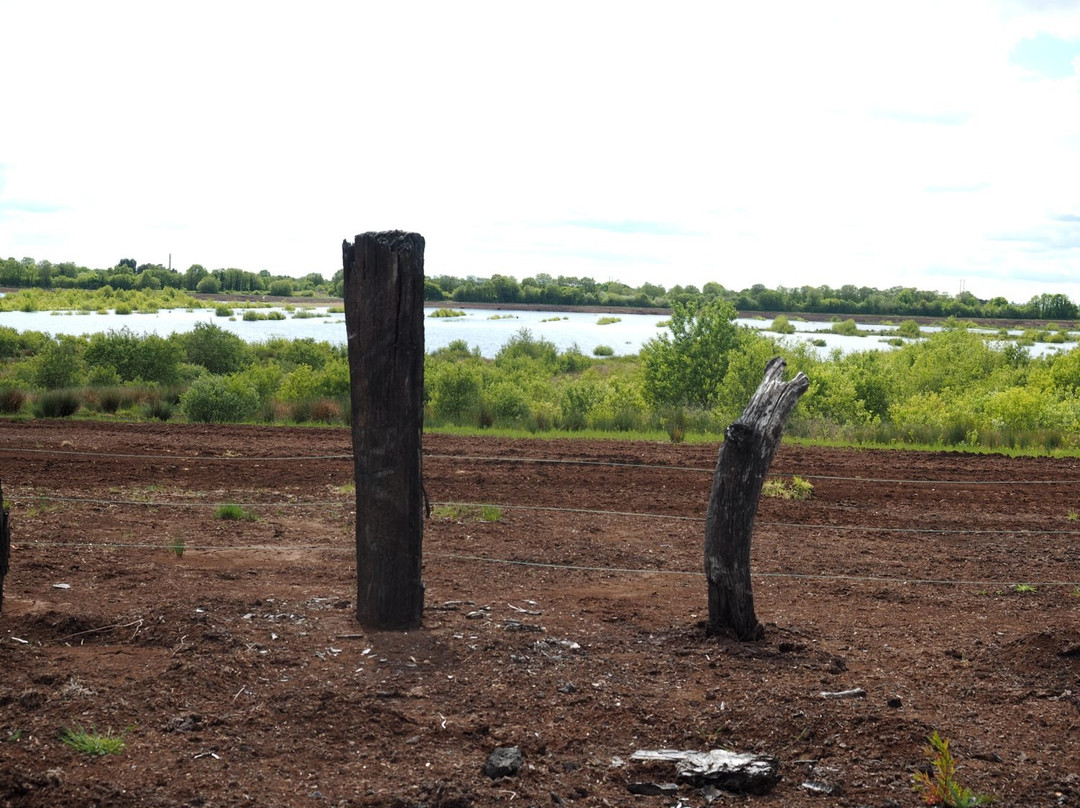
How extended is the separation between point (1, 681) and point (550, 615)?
10.6ft

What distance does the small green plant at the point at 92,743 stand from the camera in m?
4.25

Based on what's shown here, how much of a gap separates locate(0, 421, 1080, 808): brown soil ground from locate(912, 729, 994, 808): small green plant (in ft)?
0.35

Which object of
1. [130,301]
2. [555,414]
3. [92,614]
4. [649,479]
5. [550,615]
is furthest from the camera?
[130,301]

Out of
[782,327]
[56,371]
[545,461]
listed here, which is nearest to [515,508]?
[545,461]

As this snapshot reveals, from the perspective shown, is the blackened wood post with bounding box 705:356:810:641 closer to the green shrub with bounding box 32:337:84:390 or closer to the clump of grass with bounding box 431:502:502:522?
the clump of grass with bounding box 431:502:502:522

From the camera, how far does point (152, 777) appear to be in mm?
4117

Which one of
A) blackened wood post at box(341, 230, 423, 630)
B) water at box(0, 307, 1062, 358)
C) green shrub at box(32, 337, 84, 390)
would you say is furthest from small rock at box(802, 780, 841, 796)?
water at box(0, 307, 1062, 358)

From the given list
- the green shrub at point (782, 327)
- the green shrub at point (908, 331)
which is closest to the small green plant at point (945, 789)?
the green shrub at point (782, 327)

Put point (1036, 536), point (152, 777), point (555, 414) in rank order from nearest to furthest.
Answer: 1. point (152, 777)
2. point (1036, 536)
3. point (555, 414)

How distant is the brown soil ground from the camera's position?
14.2 ft

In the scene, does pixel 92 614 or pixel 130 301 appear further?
pixel 130 301

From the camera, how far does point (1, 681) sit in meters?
4.89

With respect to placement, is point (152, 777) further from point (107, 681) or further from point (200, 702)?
point (107, 681)

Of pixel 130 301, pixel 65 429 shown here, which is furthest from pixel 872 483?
pixel 130 301
